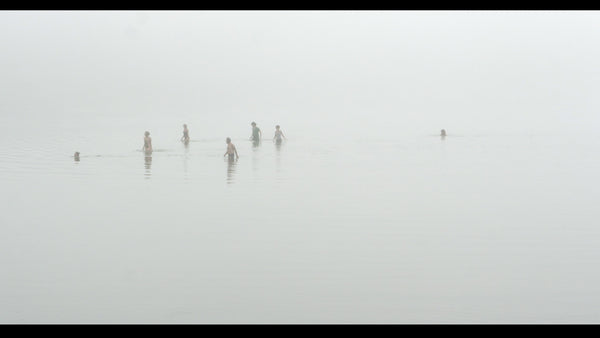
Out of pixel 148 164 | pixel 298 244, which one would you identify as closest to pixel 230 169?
pixel 148 164

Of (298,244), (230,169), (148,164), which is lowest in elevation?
(298,244)

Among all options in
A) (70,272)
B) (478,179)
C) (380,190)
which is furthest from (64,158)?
(70,272)

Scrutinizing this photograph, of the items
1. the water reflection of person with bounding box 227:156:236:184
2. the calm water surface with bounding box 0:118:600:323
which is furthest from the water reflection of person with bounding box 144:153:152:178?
the water reflection of person with bounding box 227:156:236:184

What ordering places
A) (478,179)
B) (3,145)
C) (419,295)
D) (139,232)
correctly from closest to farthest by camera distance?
(419,295) → (139,232) → (478,179) → (3,145)

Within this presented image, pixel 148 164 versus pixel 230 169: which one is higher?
pixel 148 164

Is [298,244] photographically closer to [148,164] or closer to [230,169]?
[230,169]

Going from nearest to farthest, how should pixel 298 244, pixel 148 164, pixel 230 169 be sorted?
pixel 298 244 < pixel 230 169 < pixel 148 164

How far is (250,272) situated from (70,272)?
364cm

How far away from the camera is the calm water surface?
1138 cm

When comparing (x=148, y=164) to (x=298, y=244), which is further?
(x=148, y=164)

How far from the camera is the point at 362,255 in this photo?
48.0 ft

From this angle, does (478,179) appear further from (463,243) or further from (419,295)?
(419,295)

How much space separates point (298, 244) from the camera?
1577 cm

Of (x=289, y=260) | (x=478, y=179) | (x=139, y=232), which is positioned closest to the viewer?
(x=289, y=260)
